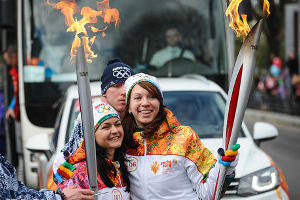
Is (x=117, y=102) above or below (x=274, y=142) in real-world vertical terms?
above

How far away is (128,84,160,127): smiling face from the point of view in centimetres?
275

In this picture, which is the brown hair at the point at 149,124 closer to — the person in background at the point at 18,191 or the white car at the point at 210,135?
the person in background at the point at 18,191

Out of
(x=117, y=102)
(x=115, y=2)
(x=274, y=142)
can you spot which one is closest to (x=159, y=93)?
(x=117, y=102)

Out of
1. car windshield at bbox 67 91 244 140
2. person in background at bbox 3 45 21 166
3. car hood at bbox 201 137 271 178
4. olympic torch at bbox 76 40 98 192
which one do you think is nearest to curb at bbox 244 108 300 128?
person in background at bbox 3 45 21 166

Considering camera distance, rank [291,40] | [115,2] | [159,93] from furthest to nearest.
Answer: [291,40] < [115,2] < [159,93]

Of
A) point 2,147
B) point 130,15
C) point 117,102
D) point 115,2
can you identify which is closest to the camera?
point 117,102

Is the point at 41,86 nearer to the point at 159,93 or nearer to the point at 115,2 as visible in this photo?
the point at 115,2

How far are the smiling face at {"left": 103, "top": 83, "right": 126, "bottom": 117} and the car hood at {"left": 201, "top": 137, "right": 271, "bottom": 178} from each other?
4.03 ft

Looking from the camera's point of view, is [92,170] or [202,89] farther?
[202,89]

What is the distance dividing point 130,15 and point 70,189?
4.63 metres

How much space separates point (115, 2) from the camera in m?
6.32

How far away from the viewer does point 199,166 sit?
269 centimetres

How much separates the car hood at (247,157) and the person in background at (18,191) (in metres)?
1.98

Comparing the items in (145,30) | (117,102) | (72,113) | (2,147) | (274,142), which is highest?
(145,30)
